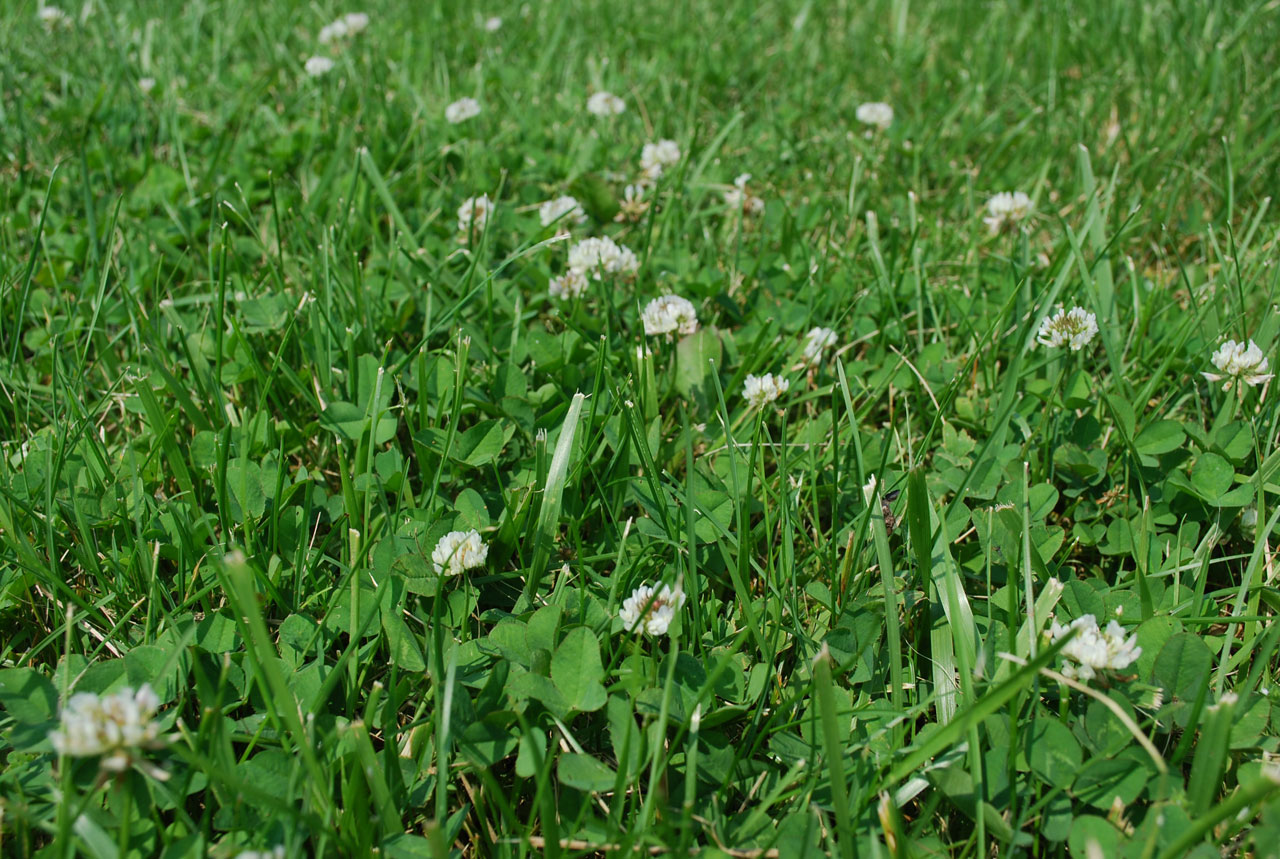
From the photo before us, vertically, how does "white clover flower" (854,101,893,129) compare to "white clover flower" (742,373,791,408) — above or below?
above

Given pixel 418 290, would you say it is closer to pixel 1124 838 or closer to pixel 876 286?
pixel 876 286

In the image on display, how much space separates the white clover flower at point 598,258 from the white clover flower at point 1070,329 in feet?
2.61

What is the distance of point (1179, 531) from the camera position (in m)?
1.47

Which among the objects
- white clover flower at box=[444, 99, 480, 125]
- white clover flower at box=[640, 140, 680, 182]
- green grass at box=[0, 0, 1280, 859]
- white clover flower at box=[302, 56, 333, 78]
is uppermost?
white clover flower at box=[302, 56, 333, 78]

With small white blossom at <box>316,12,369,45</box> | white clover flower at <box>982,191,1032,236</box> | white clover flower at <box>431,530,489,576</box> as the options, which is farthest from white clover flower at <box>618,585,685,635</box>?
small white blossom at <box>316,12,369,45</box>

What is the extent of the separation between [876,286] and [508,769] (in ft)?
Result: 4.31

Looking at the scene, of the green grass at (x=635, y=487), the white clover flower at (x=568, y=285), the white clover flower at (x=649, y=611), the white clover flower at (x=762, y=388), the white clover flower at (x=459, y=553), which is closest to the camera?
the green grass at (x=635, y=487)

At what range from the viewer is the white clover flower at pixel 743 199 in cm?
236

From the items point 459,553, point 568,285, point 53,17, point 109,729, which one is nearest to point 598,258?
point 568,285

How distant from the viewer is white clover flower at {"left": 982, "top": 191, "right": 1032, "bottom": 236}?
2197 millimetres

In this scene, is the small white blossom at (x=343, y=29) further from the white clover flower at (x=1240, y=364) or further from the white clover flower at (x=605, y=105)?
the white clover flower at (x=1240, y=364)

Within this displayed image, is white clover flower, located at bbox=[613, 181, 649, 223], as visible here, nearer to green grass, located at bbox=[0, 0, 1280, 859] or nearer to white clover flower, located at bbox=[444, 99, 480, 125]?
green grass, located at bbox=[0, 0, 1280, 859]

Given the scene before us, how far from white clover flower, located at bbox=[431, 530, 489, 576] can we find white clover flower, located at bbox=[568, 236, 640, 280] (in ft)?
2.52

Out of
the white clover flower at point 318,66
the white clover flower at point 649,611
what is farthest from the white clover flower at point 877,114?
the white clover flower at point 649,611
